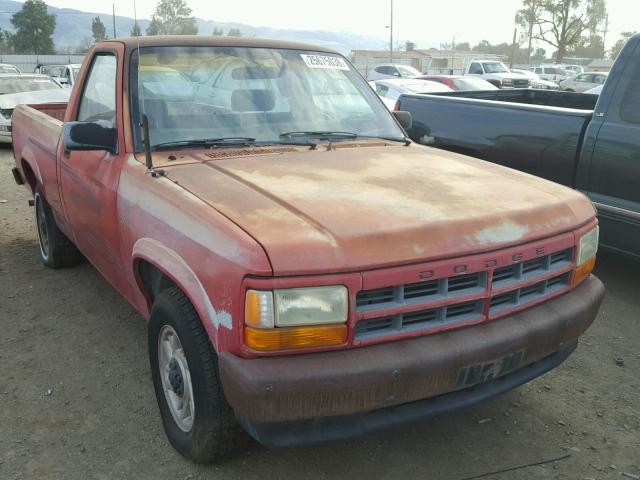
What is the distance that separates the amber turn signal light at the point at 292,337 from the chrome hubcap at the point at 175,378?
58 cm

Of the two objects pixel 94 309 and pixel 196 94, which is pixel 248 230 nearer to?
pixel 196 94

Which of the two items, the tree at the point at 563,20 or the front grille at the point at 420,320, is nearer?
the front grille at the point at 420,320

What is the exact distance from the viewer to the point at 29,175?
5.38 meters

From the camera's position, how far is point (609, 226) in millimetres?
4621

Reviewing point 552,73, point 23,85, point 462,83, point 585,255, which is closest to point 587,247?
point 585,255

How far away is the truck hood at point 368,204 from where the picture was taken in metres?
2.22

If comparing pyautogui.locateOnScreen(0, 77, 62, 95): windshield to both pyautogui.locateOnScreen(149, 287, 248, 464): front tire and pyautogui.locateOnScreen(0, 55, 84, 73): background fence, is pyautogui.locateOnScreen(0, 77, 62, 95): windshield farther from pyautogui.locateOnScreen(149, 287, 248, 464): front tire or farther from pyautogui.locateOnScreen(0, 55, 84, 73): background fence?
pyautogui.locateOnScreen(0, 55, 84, 73): background fence

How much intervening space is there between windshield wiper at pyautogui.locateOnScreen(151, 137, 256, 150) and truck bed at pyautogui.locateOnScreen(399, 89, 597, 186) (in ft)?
7.52

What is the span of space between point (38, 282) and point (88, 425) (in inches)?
89.8

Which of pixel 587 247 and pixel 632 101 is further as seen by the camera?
pixel 632 101

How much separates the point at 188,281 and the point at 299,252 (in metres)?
0.52

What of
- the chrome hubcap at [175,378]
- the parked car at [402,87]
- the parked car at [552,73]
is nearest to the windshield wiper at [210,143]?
the chrome hubcap at [175,378]

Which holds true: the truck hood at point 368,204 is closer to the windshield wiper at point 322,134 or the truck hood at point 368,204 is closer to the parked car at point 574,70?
the windshield wiper at point 322,134

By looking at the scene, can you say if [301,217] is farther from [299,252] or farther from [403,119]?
[403,119]
